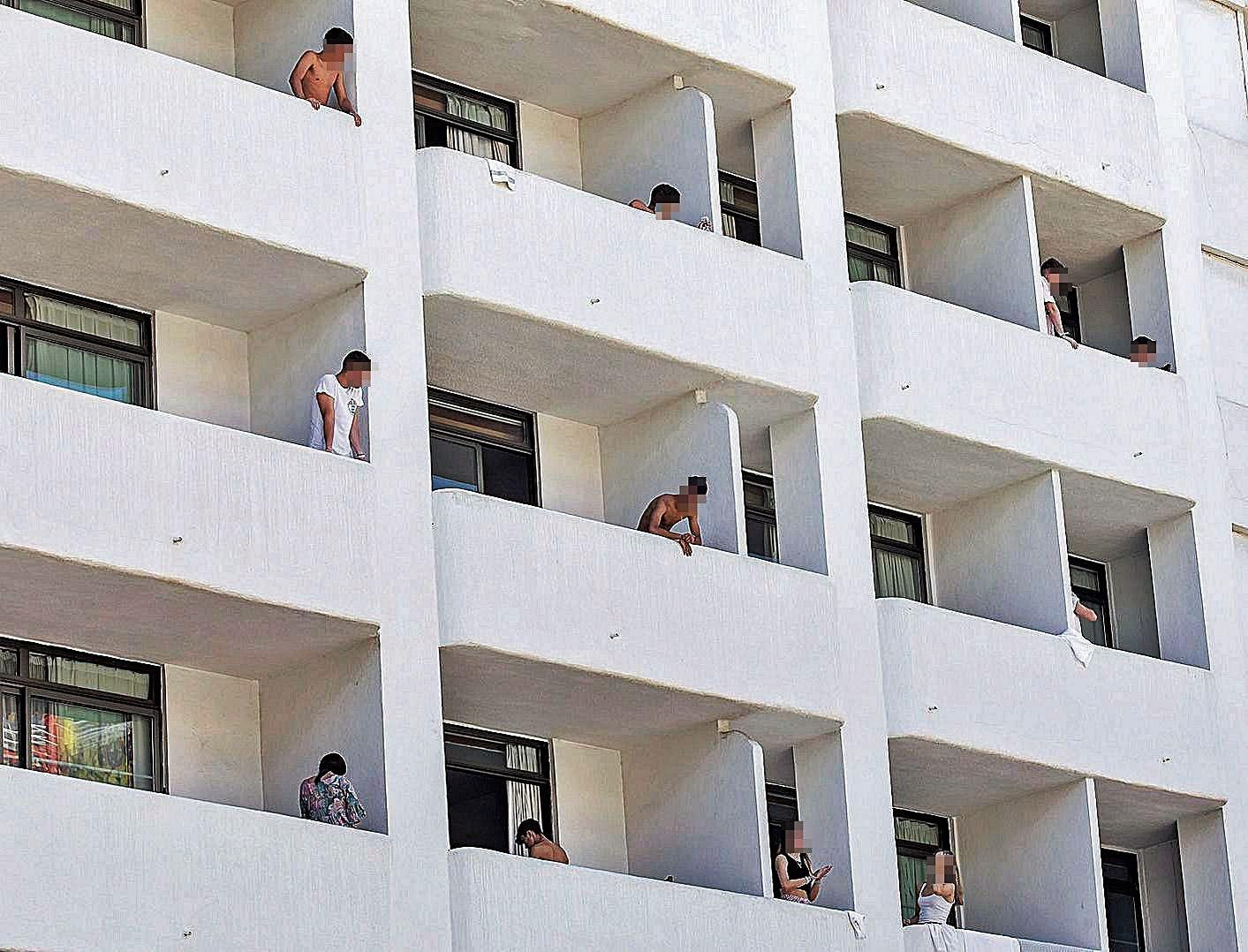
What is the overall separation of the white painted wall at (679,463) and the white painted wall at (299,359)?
3734 millimetres

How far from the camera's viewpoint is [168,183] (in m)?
20.0

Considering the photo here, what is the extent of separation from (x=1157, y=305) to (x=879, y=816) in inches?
289

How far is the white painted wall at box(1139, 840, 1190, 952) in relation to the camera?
2681 centimetres

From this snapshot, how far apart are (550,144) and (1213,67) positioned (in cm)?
874

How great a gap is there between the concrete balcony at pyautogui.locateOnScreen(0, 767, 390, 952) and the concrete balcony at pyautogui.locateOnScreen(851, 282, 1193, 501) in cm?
759

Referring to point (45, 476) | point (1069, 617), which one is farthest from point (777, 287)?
point (45, 476)

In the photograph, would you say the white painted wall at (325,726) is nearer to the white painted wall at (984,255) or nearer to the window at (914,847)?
the window at (914,847)

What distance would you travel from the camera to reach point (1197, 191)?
28.8 m

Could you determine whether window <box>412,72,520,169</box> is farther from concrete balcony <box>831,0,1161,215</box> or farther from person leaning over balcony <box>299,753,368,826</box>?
person leaning over balcony <box>299,753,368,826</box>

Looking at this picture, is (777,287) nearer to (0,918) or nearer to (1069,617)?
(1069,617)

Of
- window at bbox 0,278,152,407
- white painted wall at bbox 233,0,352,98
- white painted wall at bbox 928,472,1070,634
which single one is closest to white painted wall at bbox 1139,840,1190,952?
white painted wall at bbox 928,472,1070,634

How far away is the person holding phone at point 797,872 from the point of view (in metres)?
22.3

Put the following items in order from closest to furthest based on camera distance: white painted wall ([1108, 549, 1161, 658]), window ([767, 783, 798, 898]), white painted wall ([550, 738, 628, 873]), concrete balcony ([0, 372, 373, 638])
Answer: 1. concrete balcony ([0, 372, 373, 638])
2. white painted wall ([550, 738, 628, 873])
3. window ([767, 783, 798, 898])
4. white painted wall ([1108, 549, 1161, 658])

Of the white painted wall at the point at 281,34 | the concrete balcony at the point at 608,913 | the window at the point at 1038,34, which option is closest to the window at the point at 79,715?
the concrete balcony at the point at 608,913
